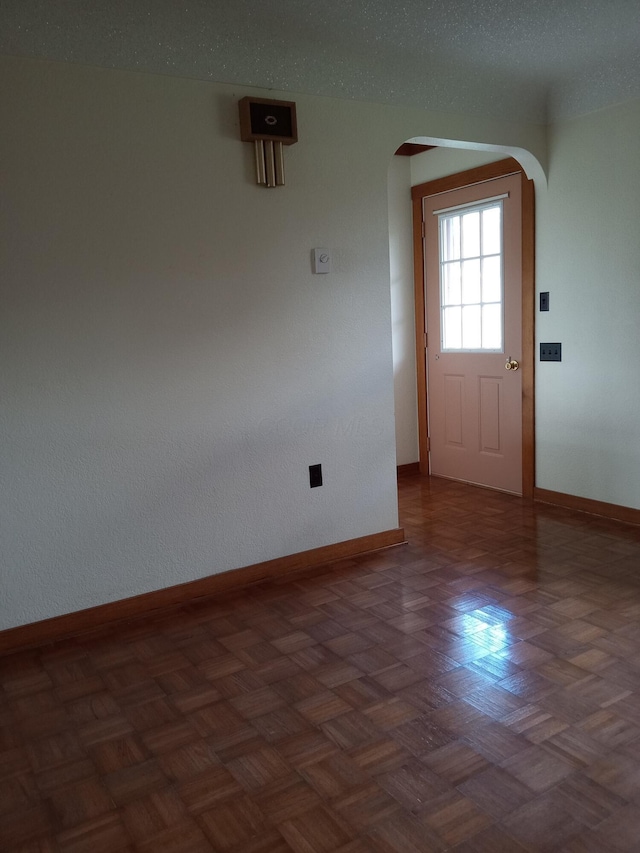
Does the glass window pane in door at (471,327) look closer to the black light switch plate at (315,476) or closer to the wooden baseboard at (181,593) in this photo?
the wooden baseboard at (181,593)

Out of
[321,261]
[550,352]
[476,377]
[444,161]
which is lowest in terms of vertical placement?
[476,377]

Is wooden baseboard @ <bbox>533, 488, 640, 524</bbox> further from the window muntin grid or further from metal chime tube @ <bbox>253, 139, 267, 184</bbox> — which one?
metal chime tube @ <bbox>253, 139, 267, 184</bbox>

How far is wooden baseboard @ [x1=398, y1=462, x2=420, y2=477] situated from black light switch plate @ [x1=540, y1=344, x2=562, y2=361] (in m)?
1.43

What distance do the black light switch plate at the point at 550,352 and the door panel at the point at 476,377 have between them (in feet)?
0.57

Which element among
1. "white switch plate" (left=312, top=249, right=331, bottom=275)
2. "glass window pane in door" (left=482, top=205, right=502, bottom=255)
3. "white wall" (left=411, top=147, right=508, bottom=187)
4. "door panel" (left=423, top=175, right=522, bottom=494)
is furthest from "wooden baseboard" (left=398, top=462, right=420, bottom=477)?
"white switch plate" (left=312, top=249, right=331, bottom=275)

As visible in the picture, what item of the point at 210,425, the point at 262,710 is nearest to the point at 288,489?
the point at 210,425

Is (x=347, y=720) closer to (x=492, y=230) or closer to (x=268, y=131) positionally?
(x=268, y=131)

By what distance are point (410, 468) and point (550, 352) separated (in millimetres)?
1521

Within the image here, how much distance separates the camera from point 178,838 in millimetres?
1719

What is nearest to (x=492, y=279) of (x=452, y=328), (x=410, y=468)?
(x=452, y=328)

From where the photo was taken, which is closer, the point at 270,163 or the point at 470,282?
the point at 270,163

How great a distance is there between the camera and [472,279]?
478 centimetres

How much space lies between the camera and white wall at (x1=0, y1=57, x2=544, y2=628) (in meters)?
2.77

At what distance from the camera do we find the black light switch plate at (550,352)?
4246 mm
